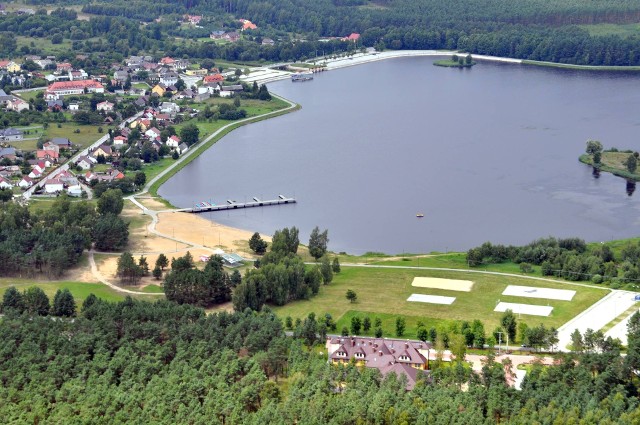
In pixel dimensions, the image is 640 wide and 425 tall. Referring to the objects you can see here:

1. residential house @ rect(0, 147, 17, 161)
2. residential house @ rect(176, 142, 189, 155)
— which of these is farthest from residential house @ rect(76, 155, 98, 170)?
residential house @ rect(176, 142, 189, 155)

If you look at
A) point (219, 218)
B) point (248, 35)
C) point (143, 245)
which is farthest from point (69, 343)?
point (248, 35)

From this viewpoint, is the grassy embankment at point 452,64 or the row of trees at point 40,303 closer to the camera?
the row of trees at point 40,303

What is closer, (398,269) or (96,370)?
(96,370)

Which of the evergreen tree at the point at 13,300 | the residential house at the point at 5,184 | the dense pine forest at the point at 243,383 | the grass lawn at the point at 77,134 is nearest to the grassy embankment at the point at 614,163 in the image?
the dense pine forest at the point at 243,383

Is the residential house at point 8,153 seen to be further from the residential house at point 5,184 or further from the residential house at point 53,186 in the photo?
the residential house at point 53,186

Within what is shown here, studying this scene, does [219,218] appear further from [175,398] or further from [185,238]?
[175,398]

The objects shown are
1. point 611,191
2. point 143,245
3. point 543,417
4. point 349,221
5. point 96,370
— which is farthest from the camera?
point 611,191

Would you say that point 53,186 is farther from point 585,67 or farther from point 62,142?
point 585,67
